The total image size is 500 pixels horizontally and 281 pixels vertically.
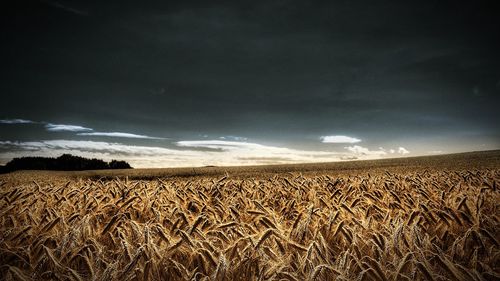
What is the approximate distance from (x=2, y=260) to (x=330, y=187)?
22.1ft

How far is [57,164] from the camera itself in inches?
2384

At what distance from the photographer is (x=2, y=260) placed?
2.81 m

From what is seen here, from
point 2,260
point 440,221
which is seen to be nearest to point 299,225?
point 440,221

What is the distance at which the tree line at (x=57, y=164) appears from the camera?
5984 centimetres

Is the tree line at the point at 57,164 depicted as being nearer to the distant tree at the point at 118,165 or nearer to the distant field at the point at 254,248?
the distant tree at the point at 118,165

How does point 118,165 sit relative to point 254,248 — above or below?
above

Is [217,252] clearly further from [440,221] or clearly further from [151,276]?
[440,221]

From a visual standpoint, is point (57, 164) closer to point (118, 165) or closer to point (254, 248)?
point (118, 165)

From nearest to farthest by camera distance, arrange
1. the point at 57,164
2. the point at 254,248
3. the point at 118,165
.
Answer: the point at 254,248, the point at 57,164, the point at 118,165

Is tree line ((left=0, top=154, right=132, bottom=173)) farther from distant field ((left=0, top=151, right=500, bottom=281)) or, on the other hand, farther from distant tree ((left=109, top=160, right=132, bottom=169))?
distant field ((left=0, top=151, right=500, bottom=281))

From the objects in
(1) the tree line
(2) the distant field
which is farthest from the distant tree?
(2) the distant field

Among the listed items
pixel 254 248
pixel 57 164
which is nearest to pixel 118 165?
pixel 57 164

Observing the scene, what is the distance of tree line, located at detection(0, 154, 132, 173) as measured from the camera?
5984 cm

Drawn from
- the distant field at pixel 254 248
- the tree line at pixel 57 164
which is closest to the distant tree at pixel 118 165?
the tree line at pixel 57 164
